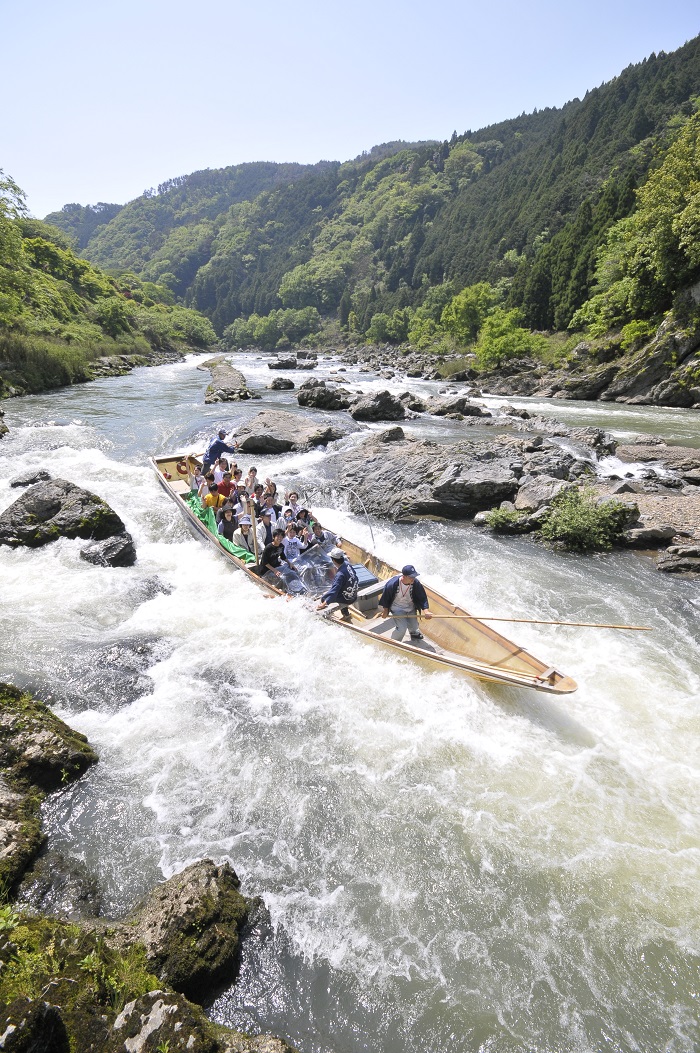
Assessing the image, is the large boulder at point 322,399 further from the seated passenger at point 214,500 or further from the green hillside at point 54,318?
the seated passenger at point 214,500

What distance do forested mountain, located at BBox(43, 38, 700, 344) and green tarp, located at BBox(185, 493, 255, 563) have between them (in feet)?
104

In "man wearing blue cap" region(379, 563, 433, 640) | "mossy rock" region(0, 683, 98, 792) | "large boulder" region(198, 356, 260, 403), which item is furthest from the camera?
"large boulder" region(198, 356, 260, 403)

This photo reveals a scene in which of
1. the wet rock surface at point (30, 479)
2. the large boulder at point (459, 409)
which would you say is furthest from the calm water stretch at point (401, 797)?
the large boulder at point (459, 409)

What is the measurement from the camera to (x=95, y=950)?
368 cm

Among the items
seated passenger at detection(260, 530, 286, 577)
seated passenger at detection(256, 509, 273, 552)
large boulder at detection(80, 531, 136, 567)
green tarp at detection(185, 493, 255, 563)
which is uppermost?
seated passenger at detection(256, 509, 273, 552)

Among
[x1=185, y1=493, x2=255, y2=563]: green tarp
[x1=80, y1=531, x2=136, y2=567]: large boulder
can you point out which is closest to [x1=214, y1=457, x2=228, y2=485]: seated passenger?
[x1=185, y1=493, x2=255, y2=563]: green tarp

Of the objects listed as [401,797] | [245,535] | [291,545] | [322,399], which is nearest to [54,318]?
[322,399]

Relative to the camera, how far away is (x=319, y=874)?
17.7ft

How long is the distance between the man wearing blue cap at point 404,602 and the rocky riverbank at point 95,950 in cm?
453

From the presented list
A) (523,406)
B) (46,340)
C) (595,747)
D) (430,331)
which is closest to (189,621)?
(595,747)

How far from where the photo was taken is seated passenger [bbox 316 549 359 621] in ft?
30.8

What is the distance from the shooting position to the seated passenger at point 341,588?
30.8 ft

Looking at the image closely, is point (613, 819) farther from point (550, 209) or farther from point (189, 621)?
point (550, 209)

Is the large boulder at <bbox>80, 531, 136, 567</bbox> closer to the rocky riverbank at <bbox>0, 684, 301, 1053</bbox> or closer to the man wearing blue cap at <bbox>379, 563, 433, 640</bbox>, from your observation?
the rocky riverbank at <bbox>0, 684, 301, 1053</bbox>
